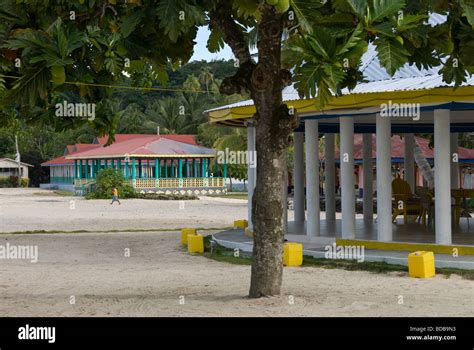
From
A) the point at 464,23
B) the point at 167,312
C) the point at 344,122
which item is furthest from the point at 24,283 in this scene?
the point at 464,23

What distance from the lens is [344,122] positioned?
52.1ft

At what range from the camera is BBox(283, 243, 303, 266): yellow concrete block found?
556 inches

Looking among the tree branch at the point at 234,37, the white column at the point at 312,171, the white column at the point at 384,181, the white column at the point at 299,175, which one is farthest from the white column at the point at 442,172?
the white column at the point at 299,175

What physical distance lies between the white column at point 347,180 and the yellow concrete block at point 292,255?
2006 mm

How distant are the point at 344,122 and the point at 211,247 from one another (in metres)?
4.24

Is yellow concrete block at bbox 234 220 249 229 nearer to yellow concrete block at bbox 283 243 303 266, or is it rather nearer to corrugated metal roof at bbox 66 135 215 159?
yellow concrete block at bbox 283 243 303 266

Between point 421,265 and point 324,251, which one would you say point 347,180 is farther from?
point 421,265

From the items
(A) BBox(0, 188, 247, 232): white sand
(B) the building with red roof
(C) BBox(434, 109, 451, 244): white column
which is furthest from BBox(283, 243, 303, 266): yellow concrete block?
(B) the building with red roof

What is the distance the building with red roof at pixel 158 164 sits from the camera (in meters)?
53.7

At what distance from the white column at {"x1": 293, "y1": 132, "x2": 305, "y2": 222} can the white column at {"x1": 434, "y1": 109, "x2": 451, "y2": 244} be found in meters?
6.69

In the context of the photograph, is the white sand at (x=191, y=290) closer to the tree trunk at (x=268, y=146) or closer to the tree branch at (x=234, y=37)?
the tree trunk at (x=268, y=146)

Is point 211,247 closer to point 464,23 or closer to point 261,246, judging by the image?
point 261,246

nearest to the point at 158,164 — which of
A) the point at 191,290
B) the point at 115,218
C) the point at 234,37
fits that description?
the point at 115,218

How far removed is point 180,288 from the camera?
460 inches
